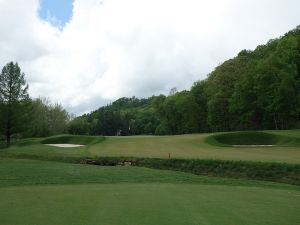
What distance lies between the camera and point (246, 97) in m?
66.4

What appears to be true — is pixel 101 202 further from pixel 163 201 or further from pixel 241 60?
pixel 241 60

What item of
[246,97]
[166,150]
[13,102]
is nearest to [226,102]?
[246,97]

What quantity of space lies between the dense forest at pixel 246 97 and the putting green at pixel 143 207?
44.2 metres

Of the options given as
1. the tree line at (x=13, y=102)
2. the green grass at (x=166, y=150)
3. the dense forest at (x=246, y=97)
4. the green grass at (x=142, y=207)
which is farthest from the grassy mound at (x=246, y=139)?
the green grass at (x=142, y=207)

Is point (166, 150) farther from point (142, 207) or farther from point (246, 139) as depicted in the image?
point (142, 207)

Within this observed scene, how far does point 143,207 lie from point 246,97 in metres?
57.5

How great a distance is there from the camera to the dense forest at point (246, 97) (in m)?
56.9

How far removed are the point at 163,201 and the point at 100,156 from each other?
63.0 ft

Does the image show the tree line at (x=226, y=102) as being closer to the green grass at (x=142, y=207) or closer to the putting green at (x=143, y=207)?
the green grass at (x=142, y=207)

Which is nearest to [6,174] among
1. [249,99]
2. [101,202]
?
[101,202]

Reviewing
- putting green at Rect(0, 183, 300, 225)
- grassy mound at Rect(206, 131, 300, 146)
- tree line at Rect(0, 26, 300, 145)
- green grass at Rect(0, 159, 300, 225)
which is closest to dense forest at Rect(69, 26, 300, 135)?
tree line at Rect(0, 26, 300, 145)

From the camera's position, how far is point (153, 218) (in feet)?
32.7

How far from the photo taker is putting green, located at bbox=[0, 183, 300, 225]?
9750 mm

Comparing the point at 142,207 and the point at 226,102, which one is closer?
the point at 142,207
